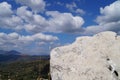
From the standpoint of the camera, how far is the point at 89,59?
1158 cm

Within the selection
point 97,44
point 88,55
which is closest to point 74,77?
point 88,55

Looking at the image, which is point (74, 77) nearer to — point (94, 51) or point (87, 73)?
point (87, 73)

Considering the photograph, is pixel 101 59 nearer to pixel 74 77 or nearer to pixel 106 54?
pixel 106 54

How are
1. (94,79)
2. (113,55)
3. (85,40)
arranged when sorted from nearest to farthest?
(94,79), (113,55), (85,40)

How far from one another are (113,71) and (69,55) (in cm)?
227

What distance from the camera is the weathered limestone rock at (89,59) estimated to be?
11008 millimetres

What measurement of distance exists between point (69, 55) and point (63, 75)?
1062 mm

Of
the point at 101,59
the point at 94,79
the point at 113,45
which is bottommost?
the point at 94,79

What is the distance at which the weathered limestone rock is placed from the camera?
11008 millimetres

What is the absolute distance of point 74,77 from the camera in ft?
37.1

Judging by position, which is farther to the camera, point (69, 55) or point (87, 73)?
point (69, 55)

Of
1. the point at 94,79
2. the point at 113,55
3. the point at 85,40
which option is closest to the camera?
the point at 94,79

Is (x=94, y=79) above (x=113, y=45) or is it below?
below

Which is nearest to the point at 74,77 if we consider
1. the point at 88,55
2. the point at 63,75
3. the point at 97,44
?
the point at 63,75
